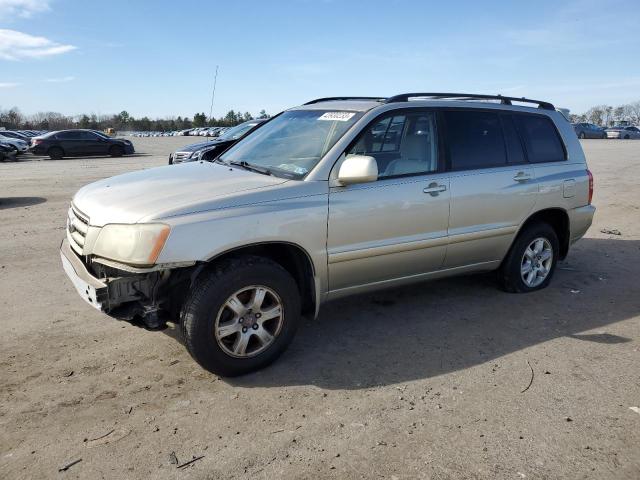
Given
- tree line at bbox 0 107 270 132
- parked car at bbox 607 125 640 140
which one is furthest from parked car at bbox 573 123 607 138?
tree line at bbox 0 107 270 132

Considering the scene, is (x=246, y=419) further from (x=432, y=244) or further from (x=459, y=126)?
(x=459, y=126)

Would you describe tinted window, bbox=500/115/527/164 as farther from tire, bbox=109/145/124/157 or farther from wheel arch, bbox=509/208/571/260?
tire, bbox=109/145/124/157

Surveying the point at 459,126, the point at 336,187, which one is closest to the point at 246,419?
the point at 336,187

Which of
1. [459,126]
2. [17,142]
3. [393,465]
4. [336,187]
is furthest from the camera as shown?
[17,142]

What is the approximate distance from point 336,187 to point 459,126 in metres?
1.54

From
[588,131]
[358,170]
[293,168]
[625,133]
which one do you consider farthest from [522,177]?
[625,133]

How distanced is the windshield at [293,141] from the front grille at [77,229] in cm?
134

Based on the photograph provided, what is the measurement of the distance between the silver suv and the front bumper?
13mm

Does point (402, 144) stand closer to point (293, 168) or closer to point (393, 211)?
point (393, 211)

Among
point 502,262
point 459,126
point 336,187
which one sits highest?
point 459,126

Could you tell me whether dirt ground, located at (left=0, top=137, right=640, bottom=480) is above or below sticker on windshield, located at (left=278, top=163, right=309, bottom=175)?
below

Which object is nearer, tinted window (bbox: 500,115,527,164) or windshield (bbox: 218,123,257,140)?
tinted window (bbox: 500,115,527,164)

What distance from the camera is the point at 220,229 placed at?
10.9 feet

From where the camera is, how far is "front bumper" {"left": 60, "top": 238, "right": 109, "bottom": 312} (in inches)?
126
